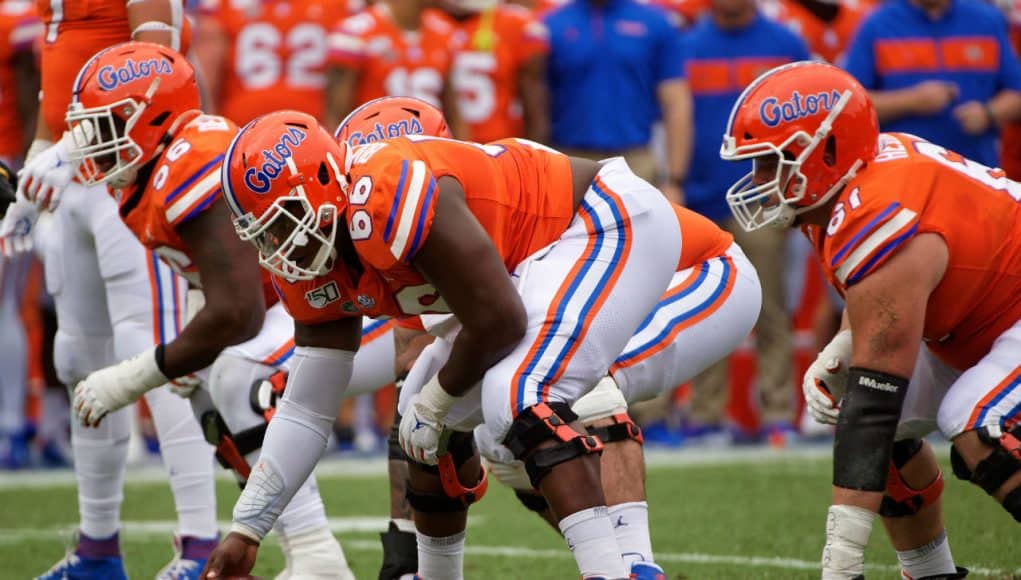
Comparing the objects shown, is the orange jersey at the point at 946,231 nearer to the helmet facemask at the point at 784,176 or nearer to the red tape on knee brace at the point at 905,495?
the helmet facemask at the point at 784,176

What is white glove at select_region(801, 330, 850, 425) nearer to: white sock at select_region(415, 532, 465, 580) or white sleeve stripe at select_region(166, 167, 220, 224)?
white sock at select_region(415, 532, 465, 580)

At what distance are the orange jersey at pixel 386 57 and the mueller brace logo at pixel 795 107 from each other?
4454 millimetres

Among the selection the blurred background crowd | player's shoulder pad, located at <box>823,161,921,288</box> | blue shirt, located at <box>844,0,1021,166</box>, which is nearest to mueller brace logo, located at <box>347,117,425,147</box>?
player's shoulder pad, located at <box>823,161,921,288</box>

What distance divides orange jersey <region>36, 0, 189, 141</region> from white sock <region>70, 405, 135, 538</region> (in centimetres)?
104

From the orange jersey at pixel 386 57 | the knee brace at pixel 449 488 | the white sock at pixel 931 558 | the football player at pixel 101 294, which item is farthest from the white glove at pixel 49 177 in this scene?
the orange jersey at pixel 386 57

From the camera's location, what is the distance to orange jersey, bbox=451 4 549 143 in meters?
8.45

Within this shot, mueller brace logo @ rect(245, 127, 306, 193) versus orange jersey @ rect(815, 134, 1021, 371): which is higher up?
mueller brace logo @ rect(245, 127, 306, 193)

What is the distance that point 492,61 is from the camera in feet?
27.9

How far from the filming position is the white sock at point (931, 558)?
4.29m

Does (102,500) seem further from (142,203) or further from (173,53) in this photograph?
(173,53)

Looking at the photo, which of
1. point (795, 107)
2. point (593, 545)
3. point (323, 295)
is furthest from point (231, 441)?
point (795, 107)

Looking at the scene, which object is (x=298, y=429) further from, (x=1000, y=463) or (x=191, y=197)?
(x=1000, y=463)

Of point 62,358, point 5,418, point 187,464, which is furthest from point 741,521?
point 5,418

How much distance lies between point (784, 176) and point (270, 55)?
499cm
